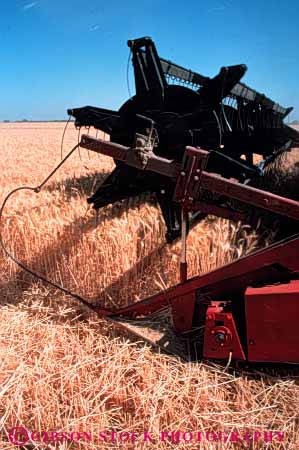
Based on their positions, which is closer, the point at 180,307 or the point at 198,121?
the point at 180,307

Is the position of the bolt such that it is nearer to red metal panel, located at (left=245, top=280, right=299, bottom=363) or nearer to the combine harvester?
the combine harvester

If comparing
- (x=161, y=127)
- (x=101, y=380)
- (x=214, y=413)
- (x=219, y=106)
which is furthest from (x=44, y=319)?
(x=219, y=106)

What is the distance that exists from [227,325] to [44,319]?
181 centimetres

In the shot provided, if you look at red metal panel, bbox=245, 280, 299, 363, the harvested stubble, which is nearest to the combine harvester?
red metal panel, bbox=245, 280, 299, 363

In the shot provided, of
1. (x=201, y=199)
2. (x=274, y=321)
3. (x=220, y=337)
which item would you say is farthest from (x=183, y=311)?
(x=201, y=199)

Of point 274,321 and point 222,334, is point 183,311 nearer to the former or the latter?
point 222,334

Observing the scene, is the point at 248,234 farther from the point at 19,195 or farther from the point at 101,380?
the point at 19,195

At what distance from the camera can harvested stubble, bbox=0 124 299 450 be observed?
2.25m

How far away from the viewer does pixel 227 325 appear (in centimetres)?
218

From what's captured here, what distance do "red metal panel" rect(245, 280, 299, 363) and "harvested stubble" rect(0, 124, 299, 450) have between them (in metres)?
0.34

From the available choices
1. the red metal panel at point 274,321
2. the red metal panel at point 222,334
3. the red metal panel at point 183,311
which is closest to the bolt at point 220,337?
the red metal panel at point 222,334

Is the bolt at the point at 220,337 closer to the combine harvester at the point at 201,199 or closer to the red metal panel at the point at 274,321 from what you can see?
the combine harvester at the point at 201,199

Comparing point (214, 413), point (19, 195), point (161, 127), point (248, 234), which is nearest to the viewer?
point (214, 413)

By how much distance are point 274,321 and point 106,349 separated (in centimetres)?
138
